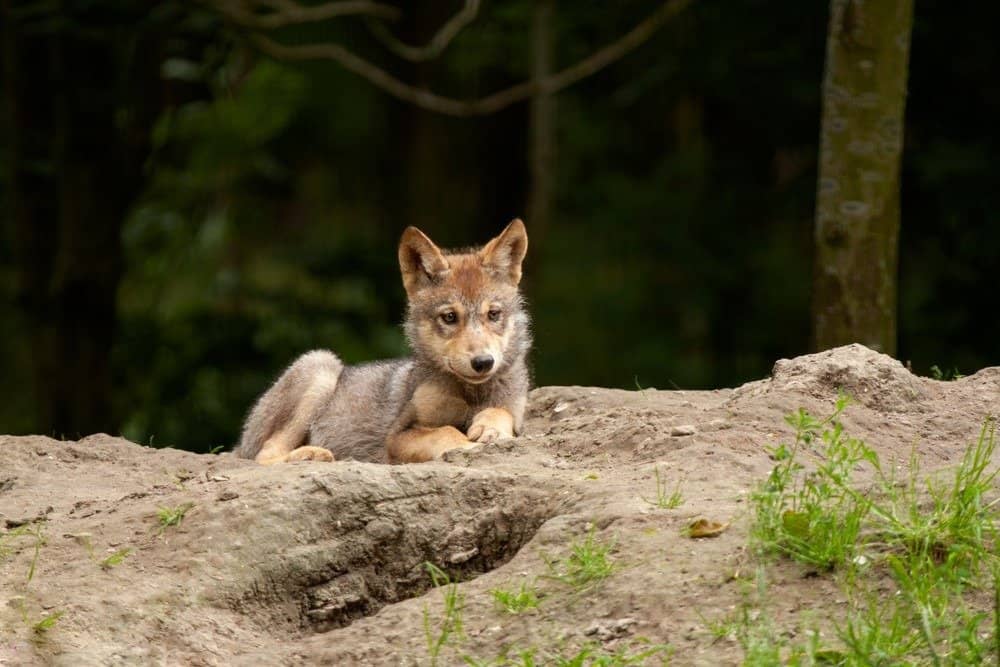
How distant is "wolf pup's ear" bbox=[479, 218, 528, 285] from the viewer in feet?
24.8

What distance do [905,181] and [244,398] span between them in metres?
6.22

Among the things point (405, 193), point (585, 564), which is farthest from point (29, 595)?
point (405, 193)

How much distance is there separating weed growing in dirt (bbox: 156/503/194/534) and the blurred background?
5774mm

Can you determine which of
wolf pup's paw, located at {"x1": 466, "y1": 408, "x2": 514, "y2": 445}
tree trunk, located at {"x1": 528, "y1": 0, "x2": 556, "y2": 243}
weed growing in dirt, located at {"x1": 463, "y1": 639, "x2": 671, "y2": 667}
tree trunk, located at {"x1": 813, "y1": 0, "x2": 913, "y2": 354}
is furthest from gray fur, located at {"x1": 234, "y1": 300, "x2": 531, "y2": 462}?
tree trunk, located at {"x1": 528, "y1": 0, "x2": 556, "y2": 243}

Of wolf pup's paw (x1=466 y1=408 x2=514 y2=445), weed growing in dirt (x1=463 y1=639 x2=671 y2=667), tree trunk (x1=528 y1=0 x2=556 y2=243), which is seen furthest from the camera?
tree trunk (x1=528 y1=0 x2=556 y2=243)

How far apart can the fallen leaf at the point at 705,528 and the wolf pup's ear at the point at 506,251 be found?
2.90 m

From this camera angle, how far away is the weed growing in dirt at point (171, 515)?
17.7 ft

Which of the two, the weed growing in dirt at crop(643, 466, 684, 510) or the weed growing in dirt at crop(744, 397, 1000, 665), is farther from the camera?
the weed growing in dirt at crop(643, 466, 684, 510)

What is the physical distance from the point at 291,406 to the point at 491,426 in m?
1.55

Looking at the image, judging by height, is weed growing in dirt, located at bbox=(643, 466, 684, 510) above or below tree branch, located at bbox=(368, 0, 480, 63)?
below

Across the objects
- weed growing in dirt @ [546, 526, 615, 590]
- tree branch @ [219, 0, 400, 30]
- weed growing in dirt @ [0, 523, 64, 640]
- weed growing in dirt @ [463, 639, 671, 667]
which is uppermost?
tree branch @ [219, 0, 400, 30]

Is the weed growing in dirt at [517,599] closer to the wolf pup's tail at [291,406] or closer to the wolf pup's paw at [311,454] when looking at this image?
the wolf pup's paw at [311,454]

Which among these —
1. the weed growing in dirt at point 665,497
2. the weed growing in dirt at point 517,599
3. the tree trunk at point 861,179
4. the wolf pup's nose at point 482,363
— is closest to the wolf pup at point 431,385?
the wolf pup's nose at point 482,363

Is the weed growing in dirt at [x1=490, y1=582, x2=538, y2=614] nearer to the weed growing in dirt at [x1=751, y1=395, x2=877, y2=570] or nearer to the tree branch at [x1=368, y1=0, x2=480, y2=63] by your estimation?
the weed growing in dirt at [x1=751, y1=395, x2=877, y2=570]
